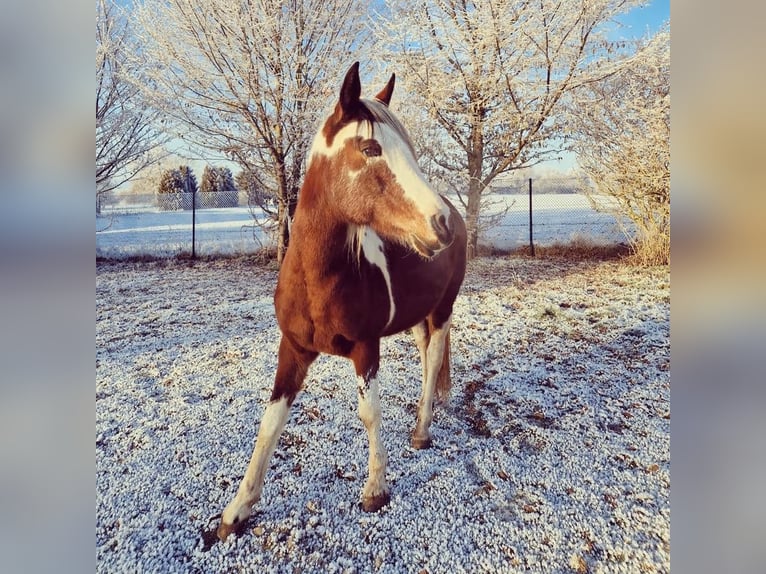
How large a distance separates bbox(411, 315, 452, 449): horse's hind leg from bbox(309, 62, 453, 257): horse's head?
1.28 metres

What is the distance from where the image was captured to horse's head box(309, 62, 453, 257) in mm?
1398

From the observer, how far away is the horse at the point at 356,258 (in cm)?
146

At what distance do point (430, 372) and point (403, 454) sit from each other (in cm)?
55

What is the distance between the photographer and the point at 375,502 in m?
1.93

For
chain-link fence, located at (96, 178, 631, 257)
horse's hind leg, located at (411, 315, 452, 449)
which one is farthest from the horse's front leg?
chain-link fence, located at (96, 178, 631, 257)

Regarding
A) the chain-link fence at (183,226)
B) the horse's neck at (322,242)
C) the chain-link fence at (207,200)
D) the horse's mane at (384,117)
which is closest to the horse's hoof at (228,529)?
the horse's neck at (322,242)

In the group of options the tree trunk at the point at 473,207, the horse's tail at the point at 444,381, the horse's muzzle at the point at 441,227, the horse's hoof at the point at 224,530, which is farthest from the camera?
the tree trunk at the point at 473,207

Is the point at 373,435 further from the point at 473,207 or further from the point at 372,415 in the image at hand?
the point at 473,207

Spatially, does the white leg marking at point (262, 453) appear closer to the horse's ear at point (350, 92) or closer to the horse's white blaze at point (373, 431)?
the horse's white blaze at point (373, 431)

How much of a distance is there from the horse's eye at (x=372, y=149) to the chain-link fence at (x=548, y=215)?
6.57 metres

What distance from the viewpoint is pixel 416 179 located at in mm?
1444

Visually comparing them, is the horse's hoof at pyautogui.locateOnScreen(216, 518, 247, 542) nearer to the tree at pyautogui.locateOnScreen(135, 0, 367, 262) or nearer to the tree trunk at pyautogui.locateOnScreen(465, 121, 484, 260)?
the tree at pyautogui.locateOnScreen(135, 0, 367, 262)

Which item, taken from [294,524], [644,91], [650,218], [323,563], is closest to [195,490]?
[294,524]

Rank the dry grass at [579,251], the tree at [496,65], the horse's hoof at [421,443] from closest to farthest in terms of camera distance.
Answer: the horse's hoof at [421,443] → the tree at [496,65] → the dry grass at [579,251]
